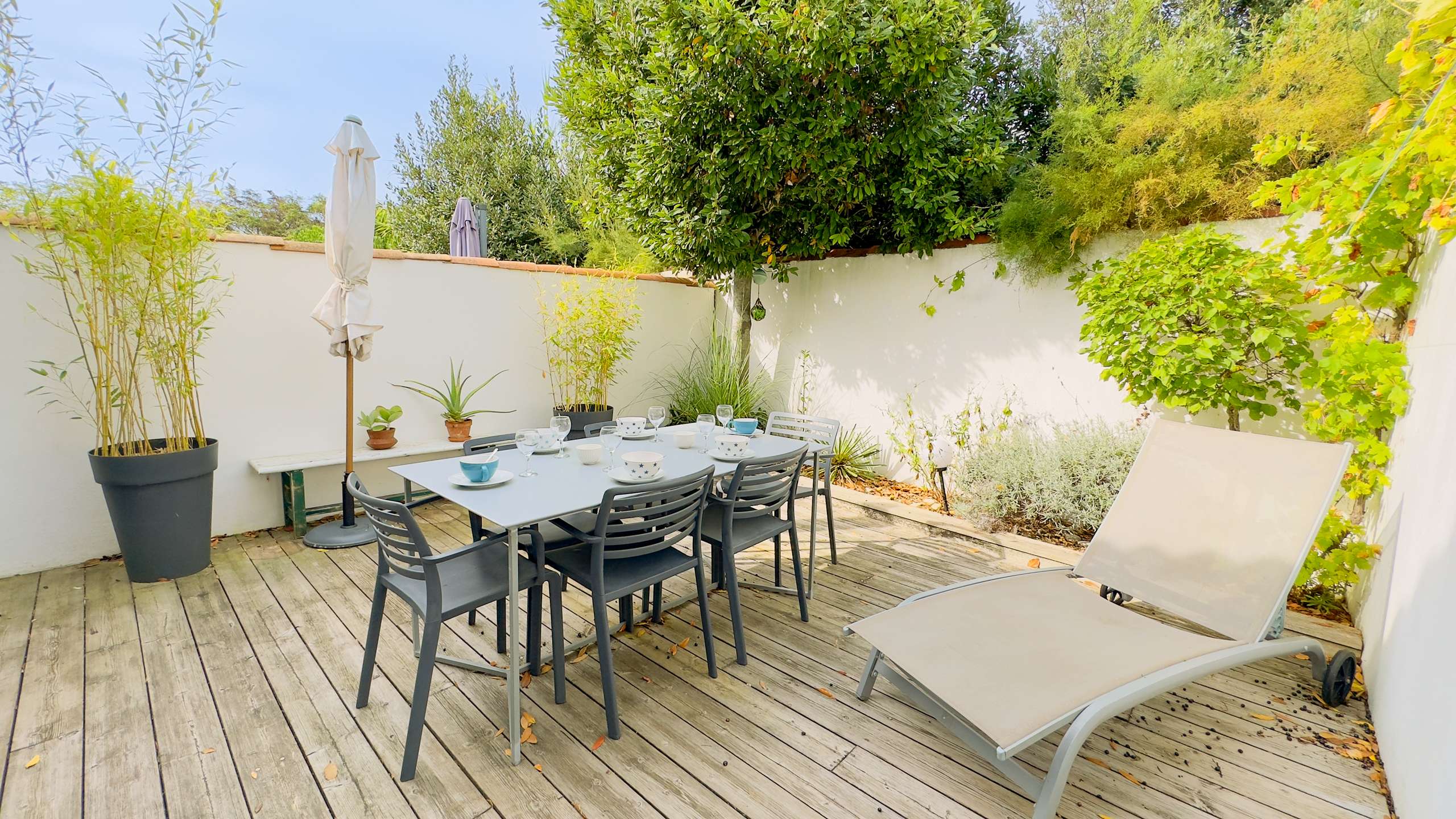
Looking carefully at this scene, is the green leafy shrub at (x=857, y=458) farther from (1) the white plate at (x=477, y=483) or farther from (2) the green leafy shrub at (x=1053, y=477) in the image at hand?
(1) the white plate at (x=477, y=483)

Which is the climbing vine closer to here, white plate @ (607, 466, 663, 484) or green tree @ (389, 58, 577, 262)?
white plate @ (607, 466, 663, 484)

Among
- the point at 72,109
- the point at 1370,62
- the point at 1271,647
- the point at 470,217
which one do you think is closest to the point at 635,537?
the point at 1271,647

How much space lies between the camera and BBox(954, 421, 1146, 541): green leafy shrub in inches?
140

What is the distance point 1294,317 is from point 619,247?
Answer: 19.3 ft

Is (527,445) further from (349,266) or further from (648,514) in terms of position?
(349,266)

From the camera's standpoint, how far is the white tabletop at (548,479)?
196 cm

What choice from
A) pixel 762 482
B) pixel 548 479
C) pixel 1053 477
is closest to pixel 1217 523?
pixel 1053 477

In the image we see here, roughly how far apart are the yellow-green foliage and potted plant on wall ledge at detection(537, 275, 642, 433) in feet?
10.4

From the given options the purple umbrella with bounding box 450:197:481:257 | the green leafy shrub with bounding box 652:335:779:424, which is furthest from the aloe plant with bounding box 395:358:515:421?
the green leafy shrub with bounding box 652:335:779:424

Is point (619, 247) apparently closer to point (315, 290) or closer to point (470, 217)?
point (470, 217)

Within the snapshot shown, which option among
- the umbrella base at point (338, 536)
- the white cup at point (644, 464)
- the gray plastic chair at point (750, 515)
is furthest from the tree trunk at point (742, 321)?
the white cup at point (644, 464)

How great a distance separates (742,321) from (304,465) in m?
3.75

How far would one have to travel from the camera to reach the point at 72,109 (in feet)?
8.91

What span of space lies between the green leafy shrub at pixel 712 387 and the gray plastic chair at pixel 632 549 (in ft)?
10.2
